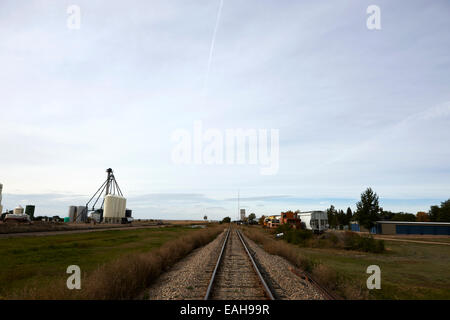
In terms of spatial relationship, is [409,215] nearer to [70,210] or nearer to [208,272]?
[208,272]

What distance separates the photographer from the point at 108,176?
101m

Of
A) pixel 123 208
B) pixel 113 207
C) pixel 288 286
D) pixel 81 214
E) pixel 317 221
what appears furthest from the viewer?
pixel 123 208

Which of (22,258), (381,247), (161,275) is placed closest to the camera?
(161,275)

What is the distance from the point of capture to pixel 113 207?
9019 cm

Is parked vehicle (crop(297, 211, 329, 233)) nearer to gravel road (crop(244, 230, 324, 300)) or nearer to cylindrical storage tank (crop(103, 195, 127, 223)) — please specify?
gravel road (crop(244, 230, 324, 300))

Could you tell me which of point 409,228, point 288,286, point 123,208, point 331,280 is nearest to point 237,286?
point 288,286

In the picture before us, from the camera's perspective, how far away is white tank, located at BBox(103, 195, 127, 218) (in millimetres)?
88875

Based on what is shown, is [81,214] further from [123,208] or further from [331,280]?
[331,280]

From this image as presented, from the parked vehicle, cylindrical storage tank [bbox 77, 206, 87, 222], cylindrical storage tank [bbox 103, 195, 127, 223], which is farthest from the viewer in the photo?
cylindrical storage tank [bbox 77, 206, 87, 222]

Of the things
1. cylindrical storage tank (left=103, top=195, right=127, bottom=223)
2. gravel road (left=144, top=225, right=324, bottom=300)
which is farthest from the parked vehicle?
cylindrical storage tank (left=103, top=195, right=127, bottom=223)

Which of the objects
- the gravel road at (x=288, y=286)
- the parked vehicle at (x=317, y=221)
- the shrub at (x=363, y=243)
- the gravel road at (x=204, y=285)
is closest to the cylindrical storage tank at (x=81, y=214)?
the parked vehicle at (x=317, y=221)

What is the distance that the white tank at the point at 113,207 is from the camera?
8888 cm
